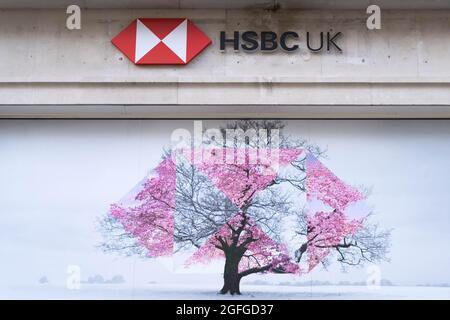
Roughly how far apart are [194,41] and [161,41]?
1.30 ft

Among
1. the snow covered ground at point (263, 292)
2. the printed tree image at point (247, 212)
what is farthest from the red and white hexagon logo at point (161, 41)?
the snow covered ground at point (263, 292)

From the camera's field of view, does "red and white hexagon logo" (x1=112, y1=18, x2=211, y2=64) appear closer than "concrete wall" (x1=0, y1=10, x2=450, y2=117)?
No

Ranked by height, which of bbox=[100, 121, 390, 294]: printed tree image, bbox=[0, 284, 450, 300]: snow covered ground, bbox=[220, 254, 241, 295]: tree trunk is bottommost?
bbox=[0, 284, 450, 300]: snow covered ground

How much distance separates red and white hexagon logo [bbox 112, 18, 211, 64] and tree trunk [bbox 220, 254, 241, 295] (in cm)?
241

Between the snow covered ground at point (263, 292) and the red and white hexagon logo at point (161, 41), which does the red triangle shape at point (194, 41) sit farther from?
the snow covered ground at point (263, 292)

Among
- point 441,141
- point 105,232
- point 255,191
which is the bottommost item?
point 105,232

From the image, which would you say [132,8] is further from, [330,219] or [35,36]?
[330,219]

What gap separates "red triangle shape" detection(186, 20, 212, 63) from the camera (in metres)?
7.89

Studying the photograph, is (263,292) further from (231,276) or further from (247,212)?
(247,212)

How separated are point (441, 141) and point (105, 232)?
424 cm

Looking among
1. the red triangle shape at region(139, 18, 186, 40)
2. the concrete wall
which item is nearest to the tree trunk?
the concrete wall

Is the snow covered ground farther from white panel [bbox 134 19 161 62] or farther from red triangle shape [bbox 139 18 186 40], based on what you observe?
red triangle shape [bbox 139 18 186 40]

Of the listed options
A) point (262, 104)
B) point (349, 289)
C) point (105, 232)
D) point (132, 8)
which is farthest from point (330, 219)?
point (132, 8)

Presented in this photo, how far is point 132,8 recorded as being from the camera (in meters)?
8.08
